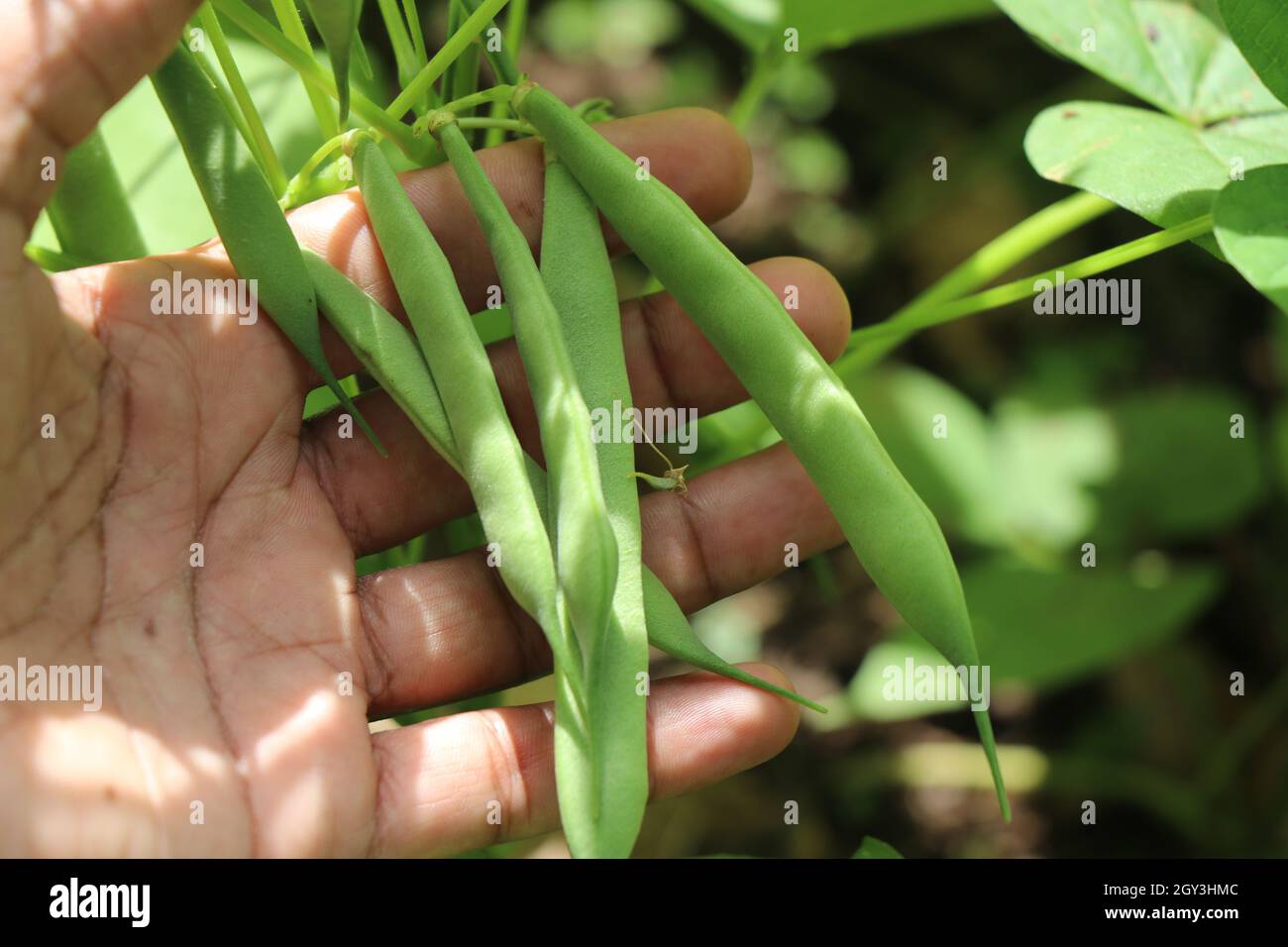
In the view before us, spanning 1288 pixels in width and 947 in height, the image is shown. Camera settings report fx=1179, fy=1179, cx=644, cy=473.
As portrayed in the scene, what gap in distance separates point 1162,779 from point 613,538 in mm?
1978

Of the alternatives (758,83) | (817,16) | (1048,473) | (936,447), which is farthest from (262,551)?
(1048,473)

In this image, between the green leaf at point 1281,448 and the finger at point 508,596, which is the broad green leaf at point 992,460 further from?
the finger at point 508,596

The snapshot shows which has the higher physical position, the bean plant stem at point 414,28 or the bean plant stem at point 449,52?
the bean plant stem at point 414,28

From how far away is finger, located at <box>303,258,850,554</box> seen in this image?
1885 millimetres

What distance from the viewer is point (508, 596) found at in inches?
73.0

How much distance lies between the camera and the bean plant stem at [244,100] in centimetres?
158

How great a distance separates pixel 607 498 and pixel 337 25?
28.2 inches

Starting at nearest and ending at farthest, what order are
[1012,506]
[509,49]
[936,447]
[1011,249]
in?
[509,49], [1011,249], [936,447], [1012,506]

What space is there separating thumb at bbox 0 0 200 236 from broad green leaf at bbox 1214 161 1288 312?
134 cm

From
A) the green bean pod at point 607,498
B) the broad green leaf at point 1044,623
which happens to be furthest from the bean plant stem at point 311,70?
the broad green leaf at point 1044,623

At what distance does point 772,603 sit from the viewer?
3406 mm

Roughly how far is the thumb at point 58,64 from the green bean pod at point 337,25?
0.14 m

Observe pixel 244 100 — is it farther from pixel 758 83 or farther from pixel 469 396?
pixel 758 83
